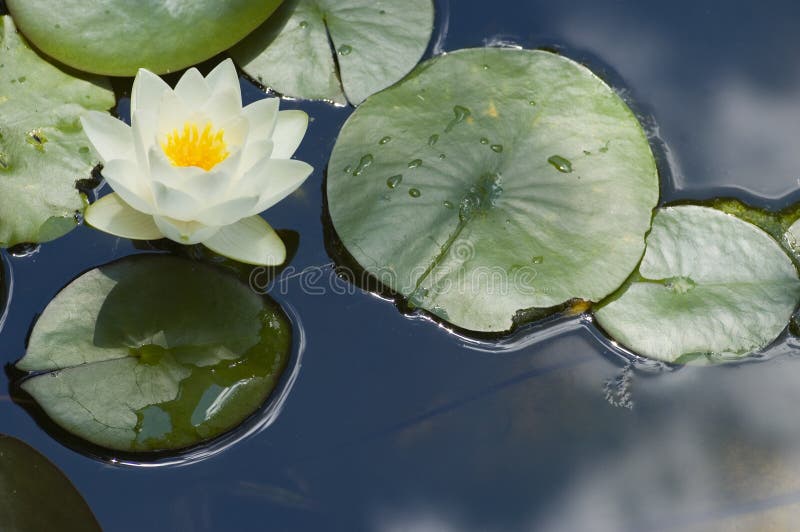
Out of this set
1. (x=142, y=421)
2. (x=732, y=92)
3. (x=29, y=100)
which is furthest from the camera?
(x=732, y=92)

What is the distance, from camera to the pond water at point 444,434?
6.64 feet

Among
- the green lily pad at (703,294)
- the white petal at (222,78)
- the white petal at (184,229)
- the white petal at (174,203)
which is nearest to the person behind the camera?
the white petal at (174,203)

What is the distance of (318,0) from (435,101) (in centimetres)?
54

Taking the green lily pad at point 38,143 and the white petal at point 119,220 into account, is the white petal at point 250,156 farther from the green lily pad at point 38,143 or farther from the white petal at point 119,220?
the green lily pad at point 38,143

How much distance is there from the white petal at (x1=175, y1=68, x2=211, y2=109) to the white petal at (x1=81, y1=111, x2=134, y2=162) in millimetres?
172

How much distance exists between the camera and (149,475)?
6.54ft

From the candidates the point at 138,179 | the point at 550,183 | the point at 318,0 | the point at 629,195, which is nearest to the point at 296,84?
the point at 318,0

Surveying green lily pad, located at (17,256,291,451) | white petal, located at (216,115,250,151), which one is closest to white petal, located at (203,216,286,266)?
green lily pad, located at (17,256,291,451)

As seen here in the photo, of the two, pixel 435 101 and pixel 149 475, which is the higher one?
pixel 435 101

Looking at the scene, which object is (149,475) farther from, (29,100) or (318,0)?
(318,0)

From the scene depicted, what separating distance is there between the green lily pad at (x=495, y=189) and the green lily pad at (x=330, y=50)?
0.36ft

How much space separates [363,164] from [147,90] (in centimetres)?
64

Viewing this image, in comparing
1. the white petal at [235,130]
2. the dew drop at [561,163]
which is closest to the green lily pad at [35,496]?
the white petal at [235,130]

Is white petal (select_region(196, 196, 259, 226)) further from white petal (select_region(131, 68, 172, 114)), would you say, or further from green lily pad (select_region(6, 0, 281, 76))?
green lily pad (select_region(6, 0, 281, 76))
